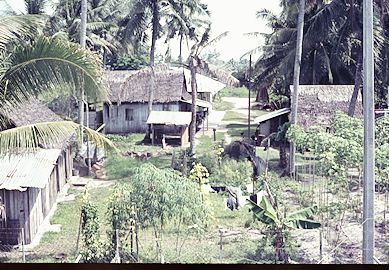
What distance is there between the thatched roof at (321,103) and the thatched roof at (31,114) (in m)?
1.62

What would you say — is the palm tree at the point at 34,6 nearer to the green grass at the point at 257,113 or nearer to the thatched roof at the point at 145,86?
the thatched roof at the point at 145,86

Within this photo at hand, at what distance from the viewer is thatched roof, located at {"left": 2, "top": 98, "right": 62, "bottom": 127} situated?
2903 mm

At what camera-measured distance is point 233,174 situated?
11.4 ft

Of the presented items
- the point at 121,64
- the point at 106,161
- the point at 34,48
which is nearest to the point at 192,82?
the point at 121,64

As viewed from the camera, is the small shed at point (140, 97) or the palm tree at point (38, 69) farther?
the small shed at point (140, 97)

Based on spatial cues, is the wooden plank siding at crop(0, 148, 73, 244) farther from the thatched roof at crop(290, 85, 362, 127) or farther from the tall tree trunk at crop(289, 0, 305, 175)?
the thatched roof at crop(290, 85, 362, 127)

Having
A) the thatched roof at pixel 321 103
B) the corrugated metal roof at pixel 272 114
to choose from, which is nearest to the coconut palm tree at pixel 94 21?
the corrugated metal roof at pixel 272 114

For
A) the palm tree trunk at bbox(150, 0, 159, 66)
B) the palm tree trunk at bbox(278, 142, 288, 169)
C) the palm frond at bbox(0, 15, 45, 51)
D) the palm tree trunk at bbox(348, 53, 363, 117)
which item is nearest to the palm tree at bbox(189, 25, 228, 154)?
the palm tree trunk at bbox(150, 0, 159, 66)

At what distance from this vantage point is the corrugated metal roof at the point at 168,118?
143 inches

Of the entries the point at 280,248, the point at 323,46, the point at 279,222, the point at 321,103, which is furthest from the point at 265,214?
the point at 323,46

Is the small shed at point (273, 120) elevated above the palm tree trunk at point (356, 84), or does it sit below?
below

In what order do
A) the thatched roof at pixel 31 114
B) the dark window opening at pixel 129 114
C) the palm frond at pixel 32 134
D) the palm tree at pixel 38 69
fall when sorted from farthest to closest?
the dark window opening at pixel 129 114 < the thatched roof at pixel 31 114 < the palm tree at pixel 38 69 < the palm frond at pixel 32 134

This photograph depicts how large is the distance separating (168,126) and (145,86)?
363 millimetres
